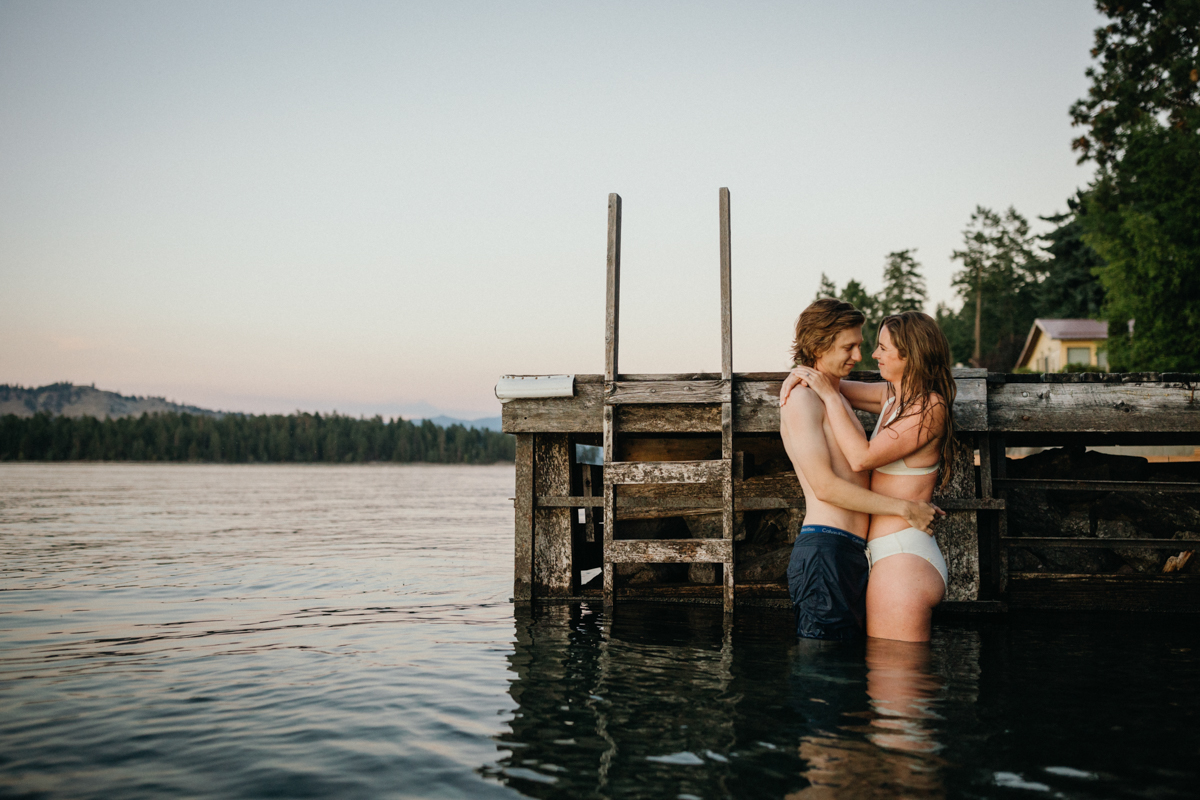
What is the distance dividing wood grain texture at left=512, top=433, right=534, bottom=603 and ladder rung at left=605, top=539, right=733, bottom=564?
42.8 inches

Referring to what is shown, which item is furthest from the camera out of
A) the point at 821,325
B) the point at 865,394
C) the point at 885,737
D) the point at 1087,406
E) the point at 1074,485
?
A: the point at 1074,485

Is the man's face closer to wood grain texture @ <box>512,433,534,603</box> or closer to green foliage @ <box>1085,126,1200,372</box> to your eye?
wood grain texture @ <box>512,433,534,603</box>

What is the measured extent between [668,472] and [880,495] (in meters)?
2.58

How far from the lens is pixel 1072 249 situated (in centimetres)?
6109

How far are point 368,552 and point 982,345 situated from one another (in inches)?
3235

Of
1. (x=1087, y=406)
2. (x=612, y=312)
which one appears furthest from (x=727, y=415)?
(x=1087, y=406)

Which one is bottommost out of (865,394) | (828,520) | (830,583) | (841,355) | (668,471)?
(830,583)

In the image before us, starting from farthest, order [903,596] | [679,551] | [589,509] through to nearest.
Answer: [589,509] < [679,551] < [903,596]

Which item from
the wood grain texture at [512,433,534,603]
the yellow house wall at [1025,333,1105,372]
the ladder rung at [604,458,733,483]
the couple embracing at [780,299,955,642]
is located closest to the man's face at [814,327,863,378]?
the couple embracing at [780,299,955,642]

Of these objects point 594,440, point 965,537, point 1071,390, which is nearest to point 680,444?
point 594,440

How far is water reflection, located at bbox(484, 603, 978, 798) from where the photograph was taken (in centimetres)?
375

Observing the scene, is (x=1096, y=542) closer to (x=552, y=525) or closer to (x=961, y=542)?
(x=961, y=542)

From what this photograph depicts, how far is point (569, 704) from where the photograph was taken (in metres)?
5.14

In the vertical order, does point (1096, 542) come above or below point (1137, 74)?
below
